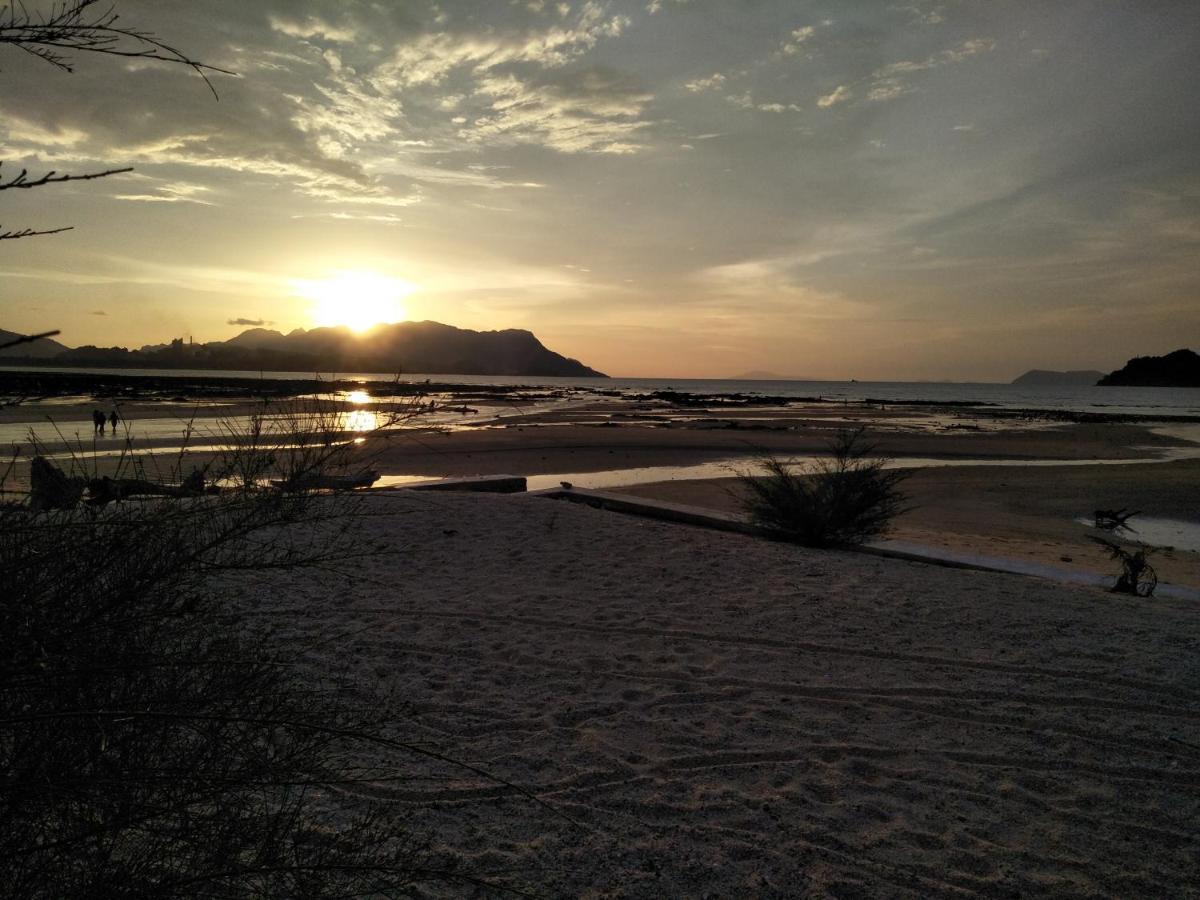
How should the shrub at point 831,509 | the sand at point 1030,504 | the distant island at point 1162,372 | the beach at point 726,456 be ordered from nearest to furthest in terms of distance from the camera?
the beach at point 726,456 < the shrub at point 831,509 < the sand at point 1030,504 < the distant island at point 1162,372

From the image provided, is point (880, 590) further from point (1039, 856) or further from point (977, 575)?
point (1039, 856)

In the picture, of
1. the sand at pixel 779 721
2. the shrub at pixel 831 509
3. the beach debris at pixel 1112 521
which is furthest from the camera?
the beach debris at pixel 1112 521

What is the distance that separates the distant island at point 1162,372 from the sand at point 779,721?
187 m

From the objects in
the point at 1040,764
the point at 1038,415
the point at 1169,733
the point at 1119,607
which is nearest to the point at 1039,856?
the point at 1040,764

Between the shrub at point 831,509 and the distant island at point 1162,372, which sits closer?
the shrub at point 831,509

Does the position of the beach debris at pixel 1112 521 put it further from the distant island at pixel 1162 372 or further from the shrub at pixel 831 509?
the distant island at pixel 1162 372

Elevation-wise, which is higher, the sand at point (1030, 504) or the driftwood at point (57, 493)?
the driftwood at point (57, 493)

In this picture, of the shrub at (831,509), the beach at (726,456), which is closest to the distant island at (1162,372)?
A: the beach at (726,456)

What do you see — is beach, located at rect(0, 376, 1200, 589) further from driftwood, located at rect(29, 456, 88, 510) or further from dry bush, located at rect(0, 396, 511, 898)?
dry bush, located at rect(0, 396, 511, 898)

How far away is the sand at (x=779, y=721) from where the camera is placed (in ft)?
9.58

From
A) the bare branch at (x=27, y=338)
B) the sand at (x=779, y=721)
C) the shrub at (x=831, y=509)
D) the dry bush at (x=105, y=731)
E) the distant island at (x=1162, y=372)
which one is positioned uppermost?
the distant island at (x=1162, y=372)

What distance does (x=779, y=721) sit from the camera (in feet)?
13.3

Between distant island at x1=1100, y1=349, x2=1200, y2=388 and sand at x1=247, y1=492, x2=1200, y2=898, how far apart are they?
613 ft

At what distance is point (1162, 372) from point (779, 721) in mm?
195267
